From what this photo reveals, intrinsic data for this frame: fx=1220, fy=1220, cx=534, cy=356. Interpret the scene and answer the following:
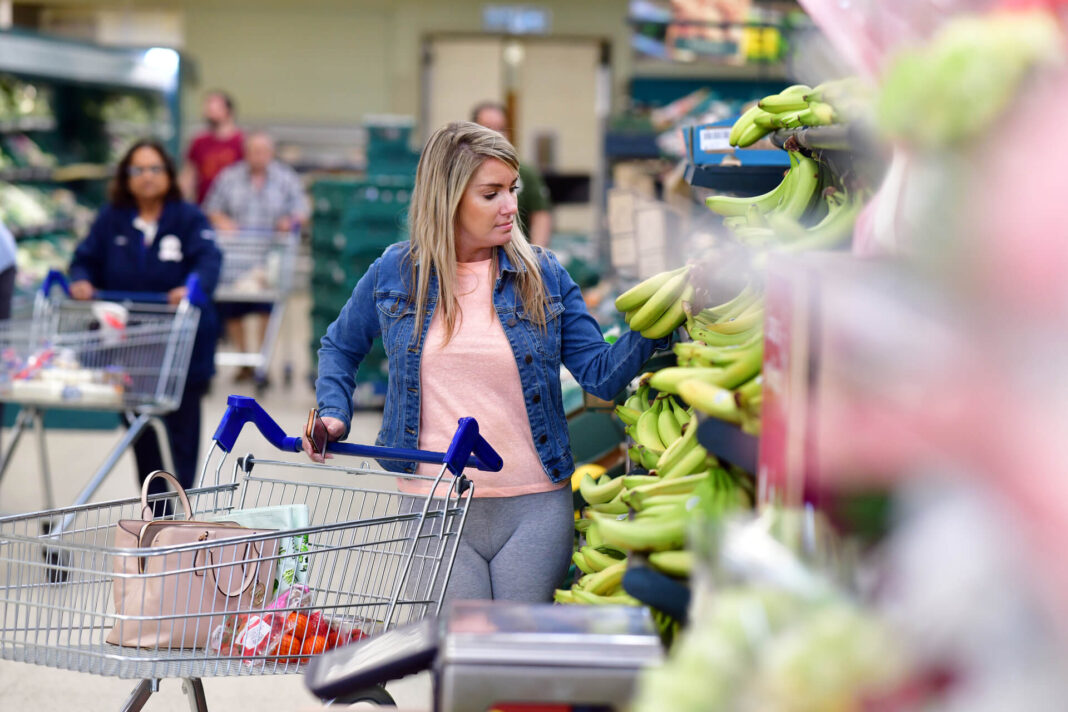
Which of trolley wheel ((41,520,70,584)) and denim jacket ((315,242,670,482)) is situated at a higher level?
denim jacket ((315,242,670,482))

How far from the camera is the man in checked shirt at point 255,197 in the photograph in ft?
29.1

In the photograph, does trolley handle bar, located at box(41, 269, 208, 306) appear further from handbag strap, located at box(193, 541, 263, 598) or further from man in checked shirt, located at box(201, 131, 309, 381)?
man in checked shirt, located at box(201, 131, 309, 381)

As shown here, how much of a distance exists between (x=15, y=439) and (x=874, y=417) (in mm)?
4461

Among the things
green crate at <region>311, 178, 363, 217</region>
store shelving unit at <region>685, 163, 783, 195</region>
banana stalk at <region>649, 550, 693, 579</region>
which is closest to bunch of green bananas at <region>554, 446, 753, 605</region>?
banana stalk at <region>649, 550, 693, 579</region>

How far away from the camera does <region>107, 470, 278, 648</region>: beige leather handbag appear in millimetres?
2043

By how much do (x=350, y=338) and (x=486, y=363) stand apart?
346mm

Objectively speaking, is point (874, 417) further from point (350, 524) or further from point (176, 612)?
point (176, 612)

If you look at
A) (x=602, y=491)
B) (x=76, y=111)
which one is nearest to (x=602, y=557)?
(x=602, y=491)

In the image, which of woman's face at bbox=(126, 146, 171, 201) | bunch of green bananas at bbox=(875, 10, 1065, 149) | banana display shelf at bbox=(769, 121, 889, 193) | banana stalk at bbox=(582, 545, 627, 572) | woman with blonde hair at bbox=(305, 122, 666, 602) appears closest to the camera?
bunch of green bananas at bbox=(875, 10, 1065, 149)

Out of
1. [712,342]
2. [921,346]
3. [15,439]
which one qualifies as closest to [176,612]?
[712,342]

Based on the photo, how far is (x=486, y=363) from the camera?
2.59 meters

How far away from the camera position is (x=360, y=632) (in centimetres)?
219

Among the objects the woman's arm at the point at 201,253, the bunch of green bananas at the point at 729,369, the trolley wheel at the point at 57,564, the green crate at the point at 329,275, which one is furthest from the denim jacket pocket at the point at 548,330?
the green crate at the point at 329,275

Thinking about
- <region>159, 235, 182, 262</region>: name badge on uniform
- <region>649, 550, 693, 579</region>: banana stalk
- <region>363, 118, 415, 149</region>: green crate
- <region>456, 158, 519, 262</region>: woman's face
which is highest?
<region>363, 118, 415, 149</region>: green crate
